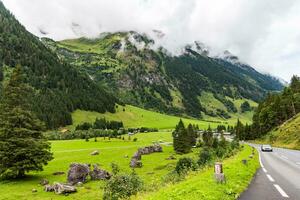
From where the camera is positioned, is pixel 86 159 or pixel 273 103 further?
pixel 273 103

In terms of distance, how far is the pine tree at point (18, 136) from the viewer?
59125 millimetres

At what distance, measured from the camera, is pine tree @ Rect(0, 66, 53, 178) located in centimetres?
5912

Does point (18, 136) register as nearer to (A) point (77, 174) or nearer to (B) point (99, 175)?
(A) point (77, 174)

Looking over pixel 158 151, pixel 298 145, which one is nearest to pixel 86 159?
pixel 158 151

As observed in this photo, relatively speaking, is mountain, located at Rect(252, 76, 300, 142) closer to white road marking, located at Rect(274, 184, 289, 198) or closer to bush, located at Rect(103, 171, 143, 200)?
bush, located at Rect(103, 171, 143, 200)

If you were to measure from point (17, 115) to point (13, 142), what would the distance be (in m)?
5.43

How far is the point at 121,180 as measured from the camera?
108 ft

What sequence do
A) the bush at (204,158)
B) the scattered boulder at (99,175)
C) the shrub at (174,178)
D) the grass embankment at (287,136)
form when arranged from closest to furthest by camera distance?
the shrub at (174,178) → the scattered boulder at (99,175) → the bush at (204,158) → the grass embankment at (287,136)

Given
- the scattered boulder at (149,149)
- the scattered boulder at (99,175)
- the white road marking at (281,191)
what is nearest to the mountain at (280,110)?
the scattered boulder at (149,149)

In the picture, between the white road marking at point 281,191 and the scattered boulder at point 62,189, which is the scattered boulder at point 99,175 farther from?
the white road marking at point 281,191

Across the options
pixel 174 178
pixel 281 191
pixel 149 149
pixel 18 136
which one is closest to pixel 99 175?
pixel 18 136

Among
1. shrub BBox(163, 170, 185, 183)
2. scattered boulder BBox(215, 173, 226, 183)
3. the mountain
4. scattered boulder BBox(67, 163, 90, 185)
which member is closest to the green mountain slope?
the mountain

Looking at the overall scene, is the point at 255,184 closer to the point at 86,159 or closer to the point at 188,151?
the point at 86,159

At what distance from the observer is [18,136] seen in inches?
2424
